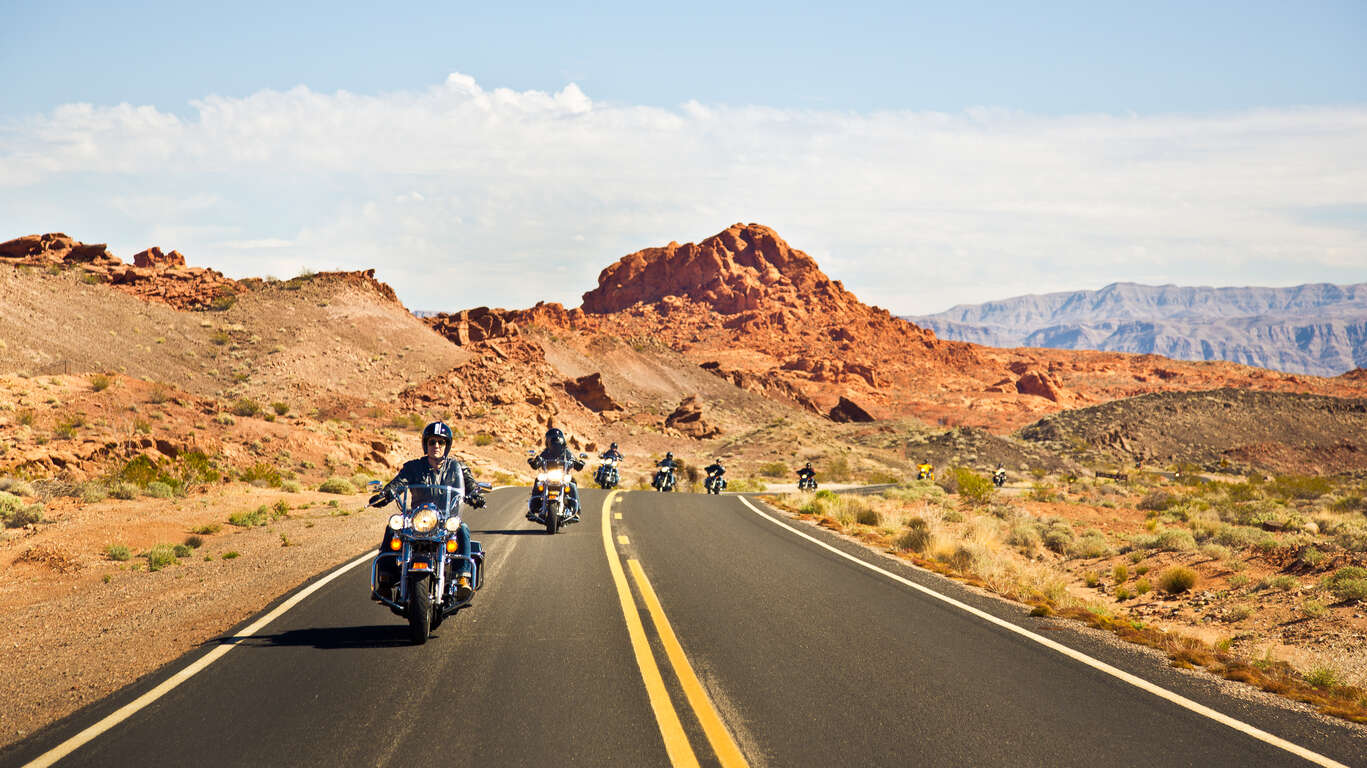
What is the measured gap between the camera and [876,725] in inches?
A: 208

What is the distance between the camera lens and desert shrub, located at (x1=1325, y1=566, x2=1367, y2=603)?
1141 cm

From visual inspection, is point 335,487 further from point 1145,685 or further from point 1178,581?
point 1145,685

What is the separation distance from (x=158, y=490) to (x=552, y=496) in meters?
9.77

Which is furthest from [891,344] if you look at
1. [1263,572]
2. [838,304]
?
[1263,572]

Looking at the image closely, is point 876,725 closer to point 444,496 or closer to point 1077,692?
point 1077,692

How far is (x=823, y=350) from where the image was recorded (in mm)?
128125

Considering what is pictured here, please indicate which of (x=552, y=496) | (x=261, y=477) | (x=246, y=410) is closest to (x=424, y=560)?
(x=552, y=496)

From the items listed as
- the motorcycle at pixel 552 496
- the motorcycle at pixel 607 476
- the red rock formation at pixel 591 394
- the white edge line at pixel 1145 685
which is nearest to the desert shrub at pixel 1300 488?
the motorcycle at pixel 607 476

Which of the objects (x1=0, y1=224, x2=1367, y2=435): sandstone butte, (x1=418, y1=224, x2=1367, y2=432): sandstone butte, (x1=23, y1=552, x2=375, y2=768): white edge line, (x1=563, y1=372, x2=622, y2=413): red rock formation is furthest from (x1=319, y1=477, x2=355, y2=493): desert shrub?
(x1=418, y1=224, x2=1367, y2=432): sandstone butte

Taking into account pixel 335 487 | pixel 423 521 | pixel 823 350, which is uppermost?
pixel 823 350

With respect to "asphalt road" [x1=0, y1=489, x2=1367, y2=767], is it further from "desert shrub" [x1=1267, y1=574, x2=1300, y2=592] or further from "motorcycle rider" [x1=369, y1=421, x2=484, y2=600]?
"desert shrub" [x1=1267, y1=574, x2=1300, y2=592]

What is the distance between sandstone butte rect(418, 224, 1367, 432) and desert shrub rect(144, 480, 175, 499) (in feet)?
211

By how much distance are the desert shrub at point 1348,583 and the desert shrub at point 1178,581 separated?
1979 millimetres

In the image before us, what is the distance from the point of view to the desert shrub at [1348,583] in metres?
11.4
